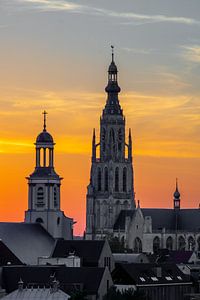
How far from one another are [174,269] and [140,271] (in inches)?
475

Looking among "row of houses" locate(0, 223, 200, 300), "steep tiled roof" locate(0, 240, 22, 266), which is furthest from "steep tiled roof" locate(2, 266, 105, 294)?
"steep tiled roof" locate(0, 240, 22, 266)

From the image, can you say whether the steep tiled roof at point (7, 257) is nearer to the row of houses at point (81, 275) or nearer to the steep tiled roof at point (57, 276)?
the row of houses at point (81, 275)

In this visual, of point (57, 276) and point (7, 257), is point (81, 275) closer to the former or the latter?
point (57, 276)

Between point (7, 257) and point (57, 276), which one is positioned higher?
point (7, 257)

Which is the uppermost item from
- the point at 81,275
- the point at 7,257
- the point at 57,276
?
the point at 7,257

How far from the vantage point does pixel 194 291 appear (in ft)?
617

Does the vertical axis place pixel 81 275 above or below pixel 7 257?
below

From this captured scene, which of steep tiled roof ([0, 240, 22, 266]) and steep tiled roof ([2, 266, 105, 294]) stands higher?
steep tiled roof ([0, 240, 22, 266])

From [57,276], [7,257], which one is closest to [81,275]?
[57,276]

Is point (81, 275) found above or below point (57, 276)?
above

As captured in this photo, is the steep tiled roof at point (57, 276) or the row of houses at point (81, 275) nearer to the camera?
the row of houses at point (81, 275)

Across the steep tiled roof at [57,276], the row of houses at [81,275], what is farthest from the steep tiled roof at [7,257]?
the steep tiled roof at [57,276]

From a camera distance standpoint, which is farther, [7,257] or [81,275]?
[7,257]

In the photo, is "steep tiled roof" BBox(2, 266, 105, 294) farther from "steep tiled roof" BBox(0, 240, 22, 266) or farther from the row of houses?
"steep tiled roof" BBox(0, 240, 22, 266)
